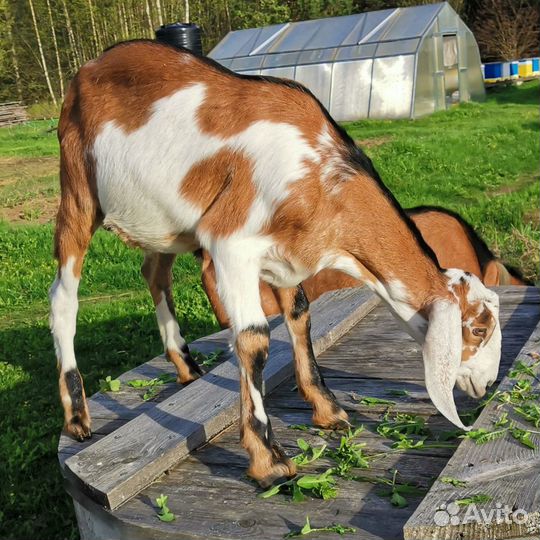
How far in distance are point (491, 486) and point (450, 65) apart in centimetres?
2270

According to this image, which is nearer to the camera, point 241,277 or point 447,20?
point 241,277

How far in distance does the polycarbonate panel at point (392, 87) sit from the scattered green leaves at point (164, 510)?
18.8 meters

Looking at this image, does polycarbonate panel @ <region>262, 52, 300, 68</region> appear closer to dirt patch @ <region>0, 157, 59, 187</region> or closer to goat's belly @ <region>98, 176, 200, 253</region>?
dirt patch @ <region>0, 157, 59, 187</region>

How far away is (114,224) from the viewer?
3.57 metres

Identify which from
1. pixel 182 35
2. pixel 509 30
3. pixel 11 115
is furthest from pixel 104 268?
pixel 509 30

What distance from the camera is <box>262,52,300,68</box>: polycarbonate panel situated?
22.1 meters

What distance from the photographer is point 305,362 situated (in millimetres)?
3551

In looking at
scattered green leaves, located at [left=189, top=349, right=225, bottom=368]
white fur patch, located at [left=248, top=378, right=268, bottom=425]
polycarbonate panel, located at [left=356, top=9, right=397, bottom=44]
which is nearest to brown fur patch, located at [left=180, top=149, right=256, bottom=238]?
white fur patch, located at [left=248, top=378, right=268, bottom=425]

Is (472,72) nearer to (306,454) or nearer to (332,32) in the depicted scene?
(332,32)

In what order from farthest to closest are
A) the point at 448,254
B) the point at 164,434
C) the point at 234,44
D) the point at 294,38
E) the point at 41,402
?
the point at 234,44, the point at 294,38, the point at 448,254, the point at 41,402, the point at 164,434

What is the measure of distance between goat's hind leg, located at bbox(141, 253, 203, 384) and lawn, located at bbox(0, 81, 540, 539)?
3.10 feet

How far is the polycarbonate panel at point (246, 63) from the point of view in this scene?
2258 centimetres

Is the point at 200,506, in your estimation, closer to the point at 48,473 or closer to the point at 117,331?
the point at 48,473

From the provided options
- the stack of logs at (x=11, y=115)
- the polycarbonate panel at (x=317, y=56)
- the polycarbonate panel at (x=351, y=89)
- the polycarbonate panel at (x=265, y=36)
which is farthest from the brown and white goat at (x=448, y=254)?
the stack of logs at (x=11, y=115)
